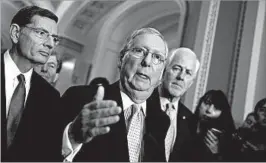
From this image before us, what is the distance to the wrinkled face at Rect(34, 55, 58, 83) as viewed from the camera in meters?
2.71

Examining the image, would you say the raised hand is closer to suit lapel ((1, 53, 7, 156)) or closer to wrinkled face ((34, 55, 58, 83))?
suit lapel ((1, 53, 7, 156))

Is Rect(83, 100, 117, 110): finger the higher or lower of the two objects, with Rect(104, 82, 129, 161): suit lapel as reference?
higher

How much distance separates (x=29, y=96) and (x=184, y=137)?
0.81m

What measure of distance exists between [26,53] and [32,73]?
0.13 meters

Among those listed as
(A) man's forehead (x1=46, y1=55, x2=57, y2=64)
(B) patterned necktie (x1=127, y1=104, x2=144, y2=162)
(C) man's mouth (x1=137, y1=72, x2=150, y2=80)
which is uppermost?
(A) man's forehead (x1=46, y1=55, x2=57, y2=64)

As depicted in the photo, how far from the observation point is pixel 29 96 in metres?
A: 1.35

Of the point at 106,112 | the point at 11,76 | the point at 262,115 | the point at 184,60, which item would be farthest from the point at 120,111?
the point at 262,115

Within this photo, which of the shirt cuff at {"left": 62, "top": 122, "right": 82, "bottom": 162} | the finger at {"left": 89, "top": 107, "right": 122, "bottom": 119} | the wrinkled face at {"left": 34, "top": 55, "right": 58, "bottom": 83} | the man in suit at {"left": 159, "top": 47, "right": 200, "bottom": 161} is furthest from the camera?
the wrinkled face at {"left": 34, "top": 55, "right": 58, "bottom": 83}

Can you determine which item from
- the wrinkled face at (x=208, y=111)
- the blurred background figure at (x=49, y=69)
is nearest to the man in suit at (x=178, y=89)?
the wrinkled face at (x=208, y=111)

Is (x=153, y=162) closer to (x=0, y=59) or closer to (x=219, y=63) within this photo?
(x=0, y=59)

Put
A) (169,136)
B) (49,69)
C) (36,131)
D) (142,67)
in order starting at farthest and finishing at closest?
(49,69) → (169,136) → (142,67) → (36,131)

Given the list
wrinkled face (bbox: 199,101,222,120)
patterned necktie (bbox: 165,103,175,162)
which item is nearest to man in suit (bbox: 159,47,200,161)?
patterned necktie (bbox: 165,103,175,162)

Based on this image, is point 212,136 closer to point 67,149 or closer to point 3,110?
A: point 67,149

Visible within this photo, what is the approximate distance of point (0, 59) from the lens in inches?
56.4
